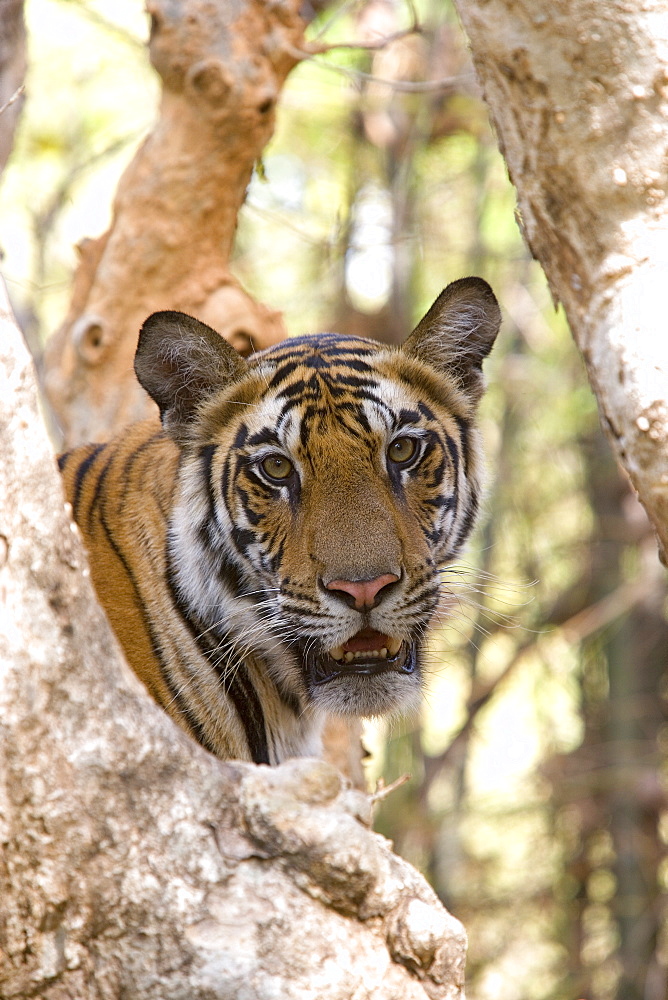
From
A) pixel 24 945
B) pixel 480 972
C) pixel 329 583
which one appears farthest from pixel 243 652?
pixel 480 972

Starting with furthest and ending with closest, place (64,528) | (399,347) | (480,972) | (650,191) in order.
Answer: (480,972) → (399,347) → (650,191) → (64,528)

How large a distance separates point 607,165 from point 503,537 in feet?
17.5

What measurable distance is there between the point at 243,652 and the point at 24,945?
3.73 ft

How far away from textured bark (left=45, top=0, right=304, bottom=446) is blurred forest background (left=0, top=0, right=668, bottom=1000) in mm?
1537

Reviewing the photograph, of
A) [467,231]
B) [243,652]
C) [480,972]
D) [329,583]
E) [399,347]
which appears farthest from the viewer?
[467,231]

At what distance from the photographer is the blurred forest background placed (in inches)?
253

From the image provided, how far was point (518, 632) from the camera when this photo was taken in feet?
22.5

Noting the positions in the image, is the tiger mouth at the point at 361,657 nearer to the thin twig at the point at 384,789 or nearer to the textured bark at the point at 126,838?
the thin twig at the point at 384,789

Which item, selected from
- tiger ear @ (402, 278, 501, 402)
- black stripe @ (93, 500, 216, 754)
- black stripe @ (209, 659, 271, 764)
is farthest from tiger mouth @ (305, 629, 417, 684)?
tiger ear @ (402, 278, 501, 402)

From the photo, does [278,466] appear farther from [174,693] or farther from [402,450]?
[174,693]

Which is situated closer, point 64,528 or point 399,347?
point 64,528

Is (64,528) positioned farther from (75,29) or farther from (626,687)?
(75,29)

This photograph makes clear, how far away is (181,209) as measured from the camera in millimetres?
4160

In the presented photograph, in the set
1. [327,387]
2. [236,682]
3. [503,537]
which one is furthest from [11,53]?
[503,537]
